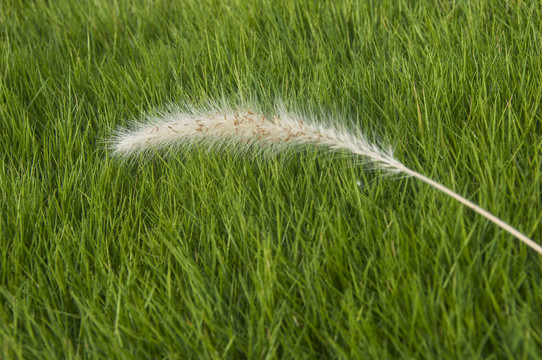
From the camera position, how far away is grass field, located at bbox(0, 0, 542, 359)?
3.75 ft

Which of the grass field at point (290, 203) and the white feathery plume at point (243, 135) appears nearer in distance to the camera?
the grass field at point (290, 203)

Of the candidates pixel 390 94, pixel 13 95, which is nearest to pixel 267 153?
pixel 390 94

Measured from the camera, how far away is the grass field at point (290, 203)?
3.75 feet

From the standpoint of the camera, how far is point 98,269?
136 cm

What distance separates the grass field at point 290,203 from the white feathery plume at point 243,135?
55 millimetres

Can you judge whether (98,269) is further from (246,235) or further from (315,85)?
(315,85)

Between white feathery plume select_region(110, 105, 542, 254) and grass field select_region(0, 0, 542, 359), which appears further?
white feathery plume select_region(110, 105, 542, 254)

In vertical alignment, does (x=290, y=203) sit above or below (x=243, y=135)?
below

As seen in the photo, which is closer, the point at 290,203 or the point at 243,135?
the point at 290,203

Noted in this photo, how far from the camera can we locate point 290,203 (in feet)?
4.68

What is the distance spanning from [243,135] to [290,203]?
10.2 inches

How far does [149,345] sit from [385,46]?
1420 mm

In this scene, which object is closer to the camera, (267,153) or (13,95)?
(267,153)

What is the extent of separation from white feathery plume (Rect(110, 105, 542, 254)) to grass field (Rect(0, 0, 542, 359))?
55mm
